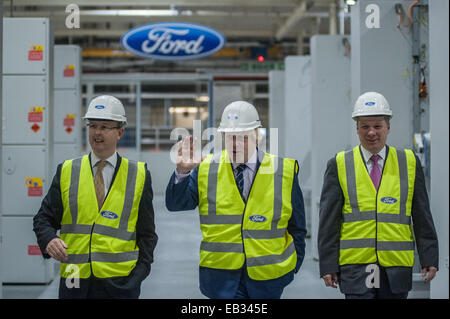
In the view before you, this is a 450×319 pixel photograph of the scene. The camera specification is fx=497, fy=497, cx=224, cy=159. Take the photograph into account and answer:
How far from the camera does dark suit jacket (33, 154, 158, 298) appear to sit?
2105 millimetres

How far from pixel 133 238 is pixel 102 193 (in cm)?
24

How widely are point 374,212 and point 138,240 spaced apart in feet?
3.57

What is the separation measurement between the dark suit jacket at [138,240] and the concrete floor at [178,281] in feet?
7.33

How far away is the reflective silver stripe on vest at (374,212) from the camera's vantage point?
2299 millimetres

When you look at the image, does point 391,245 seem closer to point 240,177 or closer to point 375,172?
point 375,172

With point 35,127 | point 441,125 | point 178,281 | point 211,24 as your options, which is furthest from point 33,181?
point 211,24

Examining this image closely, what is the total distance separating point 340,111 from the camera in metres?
5.71

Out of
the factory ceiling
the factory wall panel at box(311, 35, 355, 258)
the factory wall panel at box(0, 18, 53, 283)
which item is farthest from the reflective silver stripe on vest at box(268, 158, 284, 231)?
the factory ceiling

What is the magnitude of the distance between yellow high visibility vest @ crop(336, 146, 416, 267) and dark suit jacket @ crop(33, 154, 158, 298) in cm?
91

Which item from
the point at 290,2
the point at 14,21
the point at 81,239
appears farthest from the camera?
the point at 290,2

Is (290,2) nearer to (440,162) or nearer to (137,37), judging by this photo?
(137,37)

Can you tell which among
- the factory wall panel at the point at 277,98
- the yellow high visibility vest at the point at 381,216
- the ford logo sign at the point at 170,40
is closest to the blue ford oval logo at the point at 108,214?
the yellow high visibility vest at the point at 381,216

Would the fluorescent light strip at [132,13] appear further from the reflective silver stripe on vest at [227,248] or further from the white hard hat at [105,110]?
the reflective silver stripe on vest at [227,248]
